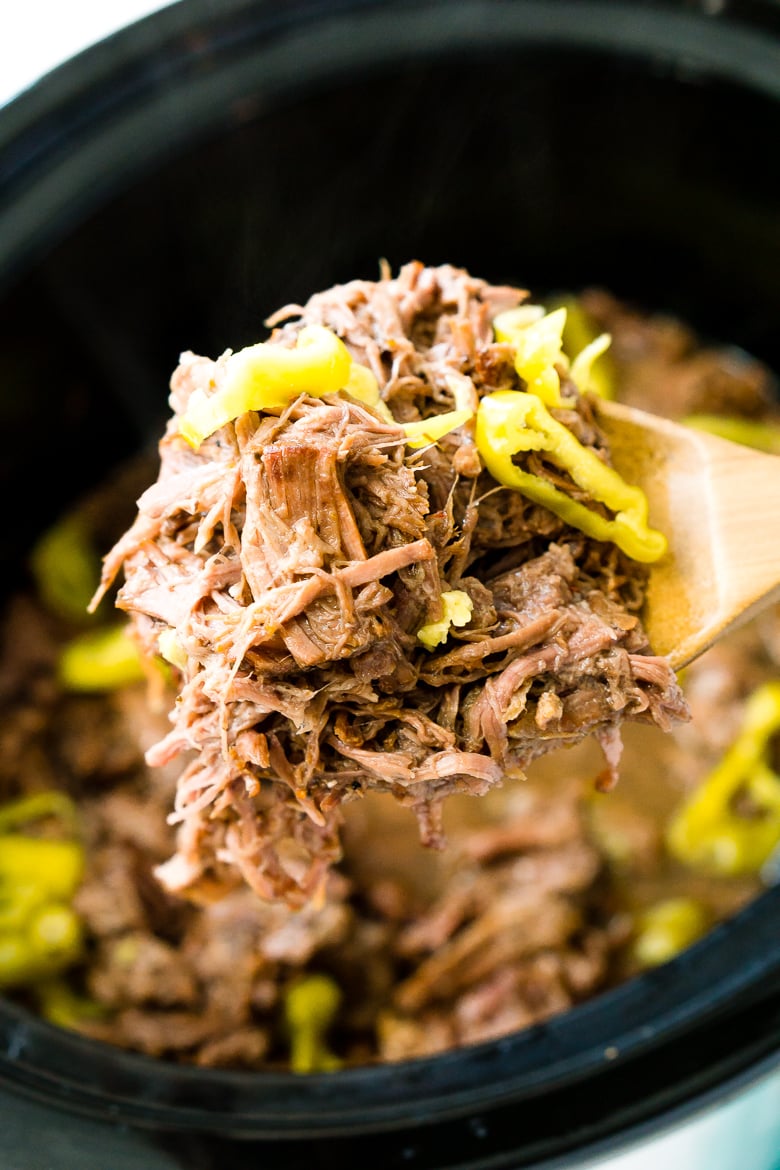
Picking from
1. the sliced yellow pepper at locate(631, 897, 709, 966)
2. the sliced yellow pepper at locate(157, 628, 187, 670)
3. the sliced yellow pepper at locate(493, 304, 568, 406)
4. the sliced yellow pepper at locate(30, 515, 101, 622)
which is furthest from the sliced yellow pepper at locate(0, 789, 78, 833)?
the sliced yellow pepper at locate(493, 304, 568, 406)

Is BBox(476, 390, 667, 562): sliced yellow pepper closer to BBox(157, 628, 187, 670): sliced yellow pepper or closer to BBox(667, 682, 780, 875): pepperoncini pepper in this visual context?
BBox(157, 628, 187, 670): sliced yellow pepper

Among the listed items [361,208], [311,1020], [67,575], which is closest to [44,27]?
[361,208]

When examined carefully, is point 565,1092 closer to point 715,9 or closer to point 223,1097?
point 223,1097

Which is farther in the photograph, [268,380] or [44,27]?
[44,27]

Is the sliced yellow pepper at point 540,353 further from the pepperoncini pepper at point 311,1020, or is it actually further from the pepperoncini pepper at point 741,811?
the pepperoncini pepper at point 311,1020

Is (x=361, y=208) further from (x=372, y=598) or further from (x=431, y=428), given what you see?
(x=372, y=598)

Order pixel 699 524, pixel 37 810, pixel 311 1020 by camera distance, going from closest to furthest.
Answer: pixel 699 524
pixel 311 1020
pixel 37 810

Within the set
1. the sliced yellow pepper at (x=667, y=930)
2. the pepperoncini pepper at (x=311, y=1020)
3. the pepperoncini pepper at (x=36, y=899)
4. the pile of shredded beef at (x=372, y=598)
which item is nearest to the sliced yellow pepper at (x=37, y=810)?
the pepperoncini pepper at (x=36, y=899)
